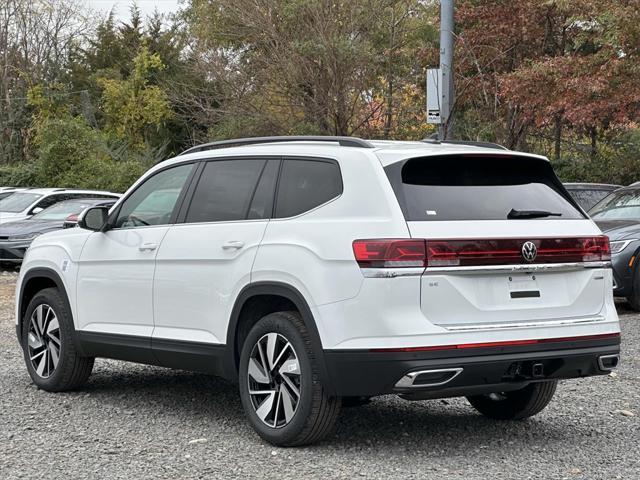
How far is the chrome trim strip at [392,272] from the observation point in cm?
564

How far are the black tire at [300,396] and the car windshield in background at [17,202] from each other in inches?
662

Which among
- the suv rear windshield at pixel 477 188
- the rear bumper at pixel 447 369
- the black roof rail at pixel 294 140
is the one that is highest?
the black roof rail at pixel 294 140

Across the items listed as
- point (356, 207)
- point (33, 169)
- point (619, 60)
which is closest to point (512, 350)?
point (356, 207)

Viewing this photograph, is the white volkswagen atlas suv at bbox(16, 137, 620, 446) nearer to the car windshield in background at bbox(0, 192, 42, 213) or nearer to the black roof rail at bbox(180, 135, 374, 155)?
the black roof rail at bbox(180, 135, 374, 155)

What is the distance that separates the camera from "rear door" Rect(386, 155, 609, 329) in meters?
5.76

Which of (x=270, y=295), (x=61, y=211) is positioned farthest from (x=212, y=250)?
(x=61, y=211)

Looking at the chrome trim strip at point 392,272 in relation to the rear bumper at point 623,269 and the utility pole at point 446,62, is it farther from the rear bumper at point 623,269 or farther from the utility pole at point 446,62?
the utility pole at point 446,62

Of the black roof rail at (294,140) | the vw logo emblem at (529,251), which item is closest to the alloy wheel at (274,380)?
the black roof rail at (294,140)

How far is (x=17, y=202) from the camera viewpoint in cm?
2250

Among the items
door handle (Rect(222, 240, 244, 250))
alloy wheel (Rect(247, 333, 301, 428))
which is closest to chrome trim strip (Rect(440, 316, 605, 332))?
alloy wheel (Rect(247, 333, 301, 428))

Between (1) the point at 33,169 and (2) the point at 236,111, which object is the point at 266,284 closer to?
(2) the point at 236,111

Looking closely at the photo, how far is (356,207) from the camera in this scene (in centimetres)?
594

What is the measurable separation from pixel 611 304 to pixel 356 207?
173 centimetres

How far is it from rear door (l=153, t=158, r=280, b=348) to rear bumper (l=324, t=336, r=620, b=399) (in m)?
0.98
